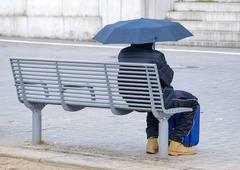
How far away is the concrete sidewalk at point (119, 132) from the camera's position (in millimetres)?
7848

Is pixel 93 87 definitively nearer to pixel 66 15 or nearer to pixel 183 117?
pixel 183 117

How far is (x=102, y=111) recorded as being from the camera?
11492mm

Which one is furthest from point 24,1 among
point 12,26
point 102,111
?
point 102,111

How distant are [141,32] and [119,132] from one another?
209 cm

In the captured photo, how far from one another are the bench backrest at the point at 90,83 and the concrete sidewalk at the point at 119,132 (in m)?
0.50

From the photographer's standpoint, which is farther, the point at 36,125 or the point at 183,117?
the point at 36,125

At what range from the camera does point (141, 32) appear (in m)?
7.83

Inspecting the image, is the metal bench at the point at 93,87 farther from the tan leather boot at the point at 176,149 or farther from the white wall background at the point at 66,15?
the white wall background at the point at 66,15

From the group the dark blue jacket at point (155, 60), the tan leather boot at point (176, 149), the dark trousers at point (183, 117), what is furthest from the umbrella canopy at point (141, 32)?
the tan leather boot at point (176, 149)

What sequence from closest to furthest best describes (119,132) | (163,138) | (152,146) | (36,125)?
1. (163,138)
2. (152,146)
3. (36,125)
4. (119,132)

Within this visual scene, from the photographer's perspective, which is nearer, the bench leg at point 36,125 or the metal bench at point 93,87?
the metal bench at point 93,87

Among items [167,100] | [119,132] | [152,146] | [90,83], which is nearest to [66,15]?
[119,132]

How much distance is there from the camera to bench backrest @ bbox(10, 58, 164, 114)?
7785 millimetres

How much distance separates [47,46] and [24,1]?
4.39 metres
